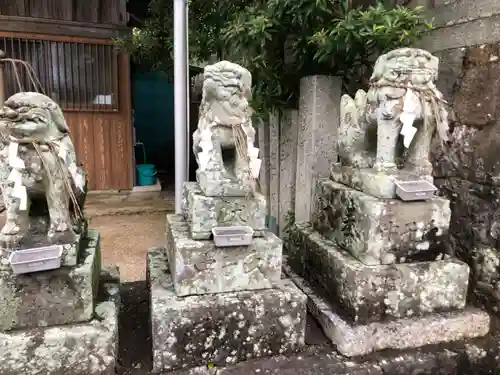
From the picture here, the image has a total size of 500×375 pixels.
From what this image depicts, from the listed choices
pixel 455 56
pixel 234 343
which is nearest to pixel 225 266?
pixel 234 343

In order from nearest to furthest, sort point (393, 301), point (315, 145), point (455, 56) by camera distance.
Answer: point (393, 301)
point (455, 56)
point (315, 145)

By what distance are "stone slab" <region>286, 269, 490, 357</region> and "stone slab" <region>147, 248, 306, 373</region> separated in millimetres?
132

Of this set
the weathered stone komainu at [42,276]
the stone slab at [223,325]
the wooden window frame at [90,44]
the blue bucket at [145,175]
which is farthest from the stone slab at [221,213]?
the blue bucket at [145,175]

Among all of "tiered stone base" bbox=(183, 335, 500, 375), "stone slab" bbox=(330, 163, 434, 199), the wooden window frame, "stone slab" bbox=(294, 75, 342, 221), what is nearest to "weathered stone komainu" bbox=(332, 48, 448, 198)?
"stone slab" bbox=(330, 163, 434, 199)

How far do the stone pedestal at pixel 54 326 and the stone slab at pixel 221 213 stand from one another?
13.2 inches

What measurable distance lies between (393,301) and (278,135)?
1485 millimetres

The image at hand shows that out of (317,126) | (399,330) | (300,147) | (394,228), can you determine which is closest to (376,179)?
(394,228)

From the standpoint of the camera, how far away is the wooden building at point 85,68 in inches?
163

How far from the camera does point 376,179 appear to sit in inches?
55.6

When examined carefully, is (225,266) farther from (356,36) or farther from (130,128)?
(130,128)

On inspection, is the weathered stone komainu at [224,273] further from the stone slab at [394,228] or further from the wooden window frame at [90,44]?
the wooden window frame at [90,44]

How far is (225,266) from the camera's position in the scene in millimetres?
1277

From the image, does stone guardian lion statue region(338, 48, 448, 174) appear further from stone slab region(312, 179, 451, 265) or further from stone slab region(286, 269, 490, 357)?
stone slab region(286, 269, 490, 357)

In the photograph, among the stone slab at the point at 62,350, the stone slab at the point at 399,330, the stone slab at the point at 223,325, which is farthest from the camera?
the stone slab at the point at 399,330
